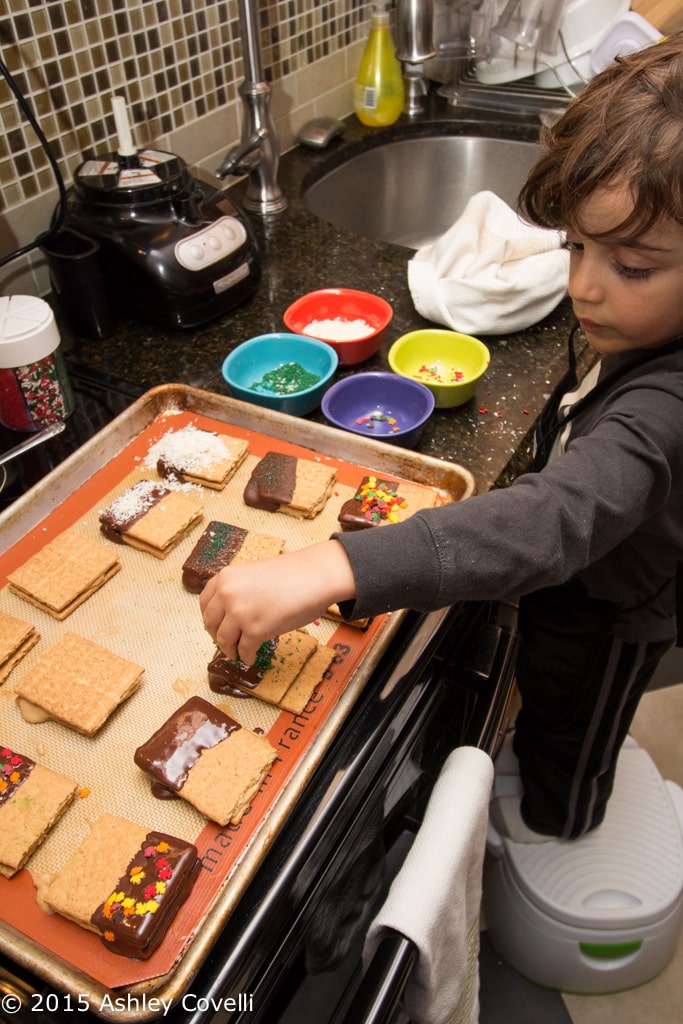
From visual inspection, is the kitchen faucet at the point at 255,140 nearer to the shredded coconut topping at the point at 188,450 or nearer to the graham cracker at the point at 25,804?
the shredded coconut topping at the point at 188,450

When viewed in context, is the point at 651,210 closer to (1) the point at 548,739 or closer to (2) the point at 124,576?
(2) the point at 124,576

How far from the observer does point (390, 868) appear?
35.0 inches

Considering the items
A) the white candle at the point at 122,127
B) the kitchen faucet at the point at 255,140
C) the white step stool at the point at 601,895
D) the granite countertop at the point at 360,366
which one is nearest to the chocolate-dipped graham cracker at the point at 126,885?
the granite countertop at the point at 360,366

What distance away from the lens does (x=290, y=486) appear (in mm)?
920

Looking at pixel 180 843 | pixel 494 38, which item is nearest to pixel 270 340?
pixel 180 843

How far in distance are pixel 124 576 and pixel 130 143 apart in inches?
26.6

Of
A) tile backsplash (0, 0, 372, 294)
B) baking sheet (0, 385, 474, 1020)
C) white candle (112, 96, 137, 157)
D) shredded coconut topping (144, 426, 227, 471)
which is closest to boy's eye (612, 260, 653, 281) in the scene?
baking sheet (0, 385, 474, 1020)

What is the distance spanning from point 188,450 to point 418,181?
1.13m

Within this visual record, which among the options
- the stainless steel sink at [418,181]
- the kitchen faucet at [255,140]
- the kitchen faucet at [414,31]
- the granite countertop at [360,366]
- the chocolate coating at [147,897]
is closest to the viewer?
the chocolate coating at [147,897]

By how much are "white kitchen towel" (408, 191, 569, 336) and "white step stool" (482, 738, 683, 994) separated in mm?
834

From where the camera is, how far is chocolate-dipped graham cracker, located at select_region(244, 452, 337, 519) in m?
0.91

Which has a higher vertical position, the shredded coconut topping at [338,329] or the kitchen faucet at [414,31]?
the kitchen faucet at [414,31]

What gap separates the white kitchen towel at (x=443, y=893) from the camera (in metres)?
0.70

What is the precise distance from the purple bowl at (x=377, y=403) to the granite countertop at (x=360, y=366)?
0.11 feet
